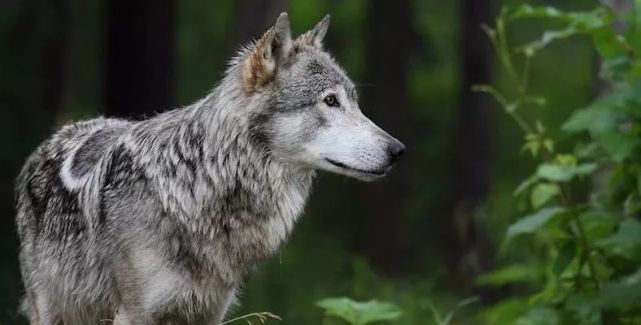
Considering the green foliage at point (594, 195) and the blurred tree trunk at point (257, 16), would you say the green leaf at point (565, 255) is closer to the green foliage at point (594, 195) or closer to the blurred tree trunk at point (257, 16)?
the green foliage at point (594, 195)

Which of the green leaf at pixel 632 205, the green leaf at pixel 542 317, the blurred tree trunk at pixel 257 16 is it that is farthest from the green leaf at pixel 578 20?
the blurred tree trunk at pixel 257 16

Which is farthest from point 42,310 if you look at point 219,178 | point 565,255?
point 565,255

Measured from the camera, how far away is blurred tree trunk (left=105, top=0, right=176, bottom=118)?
1402 centimetres

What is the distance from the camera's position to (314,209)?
88.6 feet

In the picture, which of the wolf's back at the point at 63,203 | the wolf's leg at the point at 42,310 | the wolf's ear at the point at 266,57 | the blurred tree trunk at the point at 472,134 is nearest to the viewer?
the wolf's ear at the point at 266,57

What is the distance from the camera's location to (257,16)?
13539mm

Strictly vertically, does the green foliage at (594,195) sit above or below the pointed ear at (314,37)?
below

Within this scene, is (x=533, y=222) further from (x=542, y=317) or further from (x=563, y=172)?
(x=542, y=317)

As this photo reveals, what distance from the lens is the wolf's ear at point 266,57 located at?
21.3ft

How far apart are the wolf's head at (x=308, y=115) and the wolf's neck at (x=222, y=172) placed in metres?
0.08

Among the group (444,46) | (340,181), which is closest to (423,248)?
(340,181)

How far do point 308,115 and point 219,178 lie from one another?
519 mm

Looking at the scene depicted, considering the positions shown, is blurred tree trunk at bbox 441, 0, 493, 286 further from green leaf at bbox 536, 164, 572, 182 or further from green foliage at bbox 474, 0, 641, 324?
green leaf at bbox 536, 164, 572, 182

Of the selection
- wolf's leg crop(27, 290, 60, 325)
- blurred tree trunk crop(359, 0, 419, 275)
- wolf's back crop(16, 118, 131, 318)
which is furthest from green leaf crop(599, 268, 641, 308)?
blurred tree trunk crop(359, 0, 419, 275)
